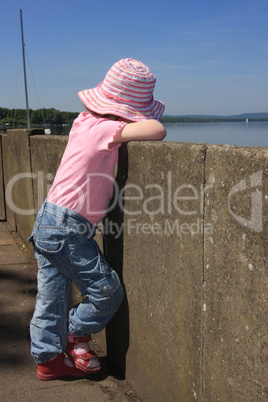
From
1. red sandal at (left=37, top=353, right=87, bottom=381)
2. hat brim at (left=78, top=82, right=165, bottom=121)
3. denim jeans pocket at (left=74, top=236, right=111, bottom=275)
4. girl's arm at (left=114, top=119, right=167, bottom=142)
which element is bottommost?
red sandal at (left=37, top=353, right=87, bottom=381)

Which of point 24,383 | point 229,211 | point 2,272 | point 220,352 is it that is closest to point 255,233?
point 229,211

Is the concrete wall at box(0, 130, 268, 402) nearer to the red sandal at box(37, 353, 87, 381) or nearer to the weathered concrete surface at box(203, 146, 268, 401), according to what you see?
the weathered concrete surface at box(203, 146, 268, 401)

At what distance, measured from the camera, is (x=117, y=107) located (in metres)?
2.42

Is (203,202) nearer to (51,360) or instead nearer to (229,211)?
(229,211)

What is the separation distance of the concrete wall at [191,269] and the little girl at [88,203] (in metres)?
0.14

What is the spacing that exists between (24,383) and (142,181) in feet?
4.88

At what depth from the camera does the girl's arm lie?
238cm

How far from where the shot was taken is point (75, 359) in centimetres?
274

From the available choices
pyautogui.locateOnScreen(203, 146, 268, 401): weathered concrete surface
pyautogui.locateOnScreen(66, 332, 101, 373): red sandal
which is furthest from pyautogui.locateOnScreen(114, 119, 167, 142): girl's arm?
pyautogui.locateOnScreen(66, 332, 101, 373): red sandal

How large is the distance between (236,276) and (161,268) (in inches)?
24.6

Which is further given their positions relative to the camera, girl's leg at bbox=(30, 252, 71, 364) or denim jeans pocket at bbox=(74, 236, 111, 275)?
girl's leg at bbox=(30, 252, 71, 364)

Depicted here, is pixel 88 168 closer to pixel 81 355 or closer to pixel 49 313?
pixel 49 313

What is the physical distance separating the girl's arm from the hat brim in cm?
5

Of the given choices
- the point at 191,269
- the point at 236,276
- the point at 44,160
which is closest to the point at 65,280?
the point at 191,269
